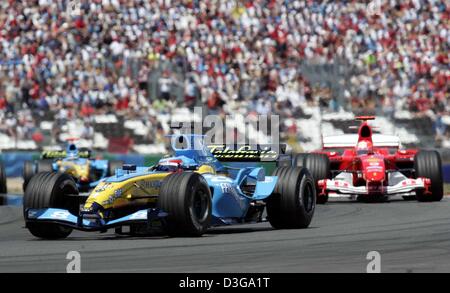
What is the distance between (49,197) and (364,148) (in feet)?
28.4

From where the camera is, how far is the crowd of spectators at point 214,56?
1064 inches

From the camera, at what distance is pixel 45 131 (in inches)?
1056

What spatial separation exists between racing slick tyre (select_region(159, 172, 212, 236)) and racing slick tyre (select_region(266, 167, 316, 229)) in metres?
1.56

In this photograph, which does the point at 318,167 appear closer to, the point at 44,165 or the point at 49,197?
the point at 44,165

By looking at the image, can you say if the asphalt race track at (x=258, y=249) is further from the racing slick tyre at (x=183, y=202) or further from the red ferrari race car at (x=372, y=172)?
the red ferrari race car at (x=372, y=172)

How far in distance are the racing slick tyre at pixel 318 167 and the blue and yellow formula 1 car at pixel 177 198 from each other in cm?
513

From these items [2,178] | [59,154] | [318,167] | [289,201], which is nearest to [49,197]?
[289,201]

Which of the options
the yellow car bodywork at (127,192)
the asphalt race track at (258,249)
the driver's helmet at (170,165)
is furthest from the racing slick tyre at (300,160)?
the yellow car bodywork at (127,192)

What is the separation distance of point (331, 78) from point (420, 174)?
8015 millimetres

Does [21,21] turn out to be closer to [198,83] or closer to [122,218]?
[198,83]

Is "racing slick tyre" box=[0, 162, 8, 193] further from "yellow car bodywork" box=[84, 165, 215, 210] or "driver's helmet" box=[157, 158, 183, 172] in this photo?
"yellow car bodywork" box=[84, 165, 215, 210]

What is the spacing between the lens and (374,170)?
19141mm

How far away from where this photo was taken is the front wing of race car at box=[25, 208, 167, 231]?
1212 centimetres
